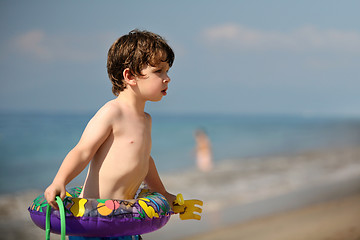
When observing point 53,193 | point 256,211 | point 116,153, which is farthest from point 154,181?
point 256,211

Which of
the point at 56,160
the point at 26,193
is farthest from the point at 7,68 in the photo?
the point at 26,193

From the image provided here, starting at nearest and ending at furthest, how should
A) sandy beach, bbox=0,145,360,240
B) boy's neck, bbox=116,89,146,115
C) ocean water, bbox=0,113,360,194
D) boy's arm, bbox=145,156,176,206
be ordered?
boy's neck, bbox=116,89,146,115 < boy's arm, bbox=145,156,176,206 < sandy beach, bbox=0,145,360,240 < ocean water, bbox=0,113,360,194

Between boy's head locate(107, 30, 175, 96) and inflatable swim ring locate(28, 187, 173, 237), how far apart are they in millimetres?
576

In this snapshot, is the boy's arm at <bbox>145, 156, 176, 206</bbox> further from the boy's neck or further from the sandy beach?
the sandy beach

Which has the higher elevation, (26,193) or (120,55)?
(26,193)

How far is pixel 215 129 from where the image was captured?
34.3 m

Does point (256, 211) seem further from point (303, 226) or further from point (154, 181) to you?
point (154, 181)

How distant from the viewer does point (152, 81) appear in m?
2.49

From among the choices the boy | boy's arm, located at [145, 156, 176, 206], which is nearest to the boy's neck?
the boy

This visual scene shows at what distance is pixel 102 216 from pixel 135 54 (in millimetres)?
755

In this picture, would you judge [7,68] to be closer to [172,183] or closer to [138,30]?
[172,183]

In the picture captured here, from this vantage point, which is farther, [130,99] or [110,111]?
[130,99]

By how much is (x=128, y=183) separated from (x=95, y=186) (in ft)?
0.51

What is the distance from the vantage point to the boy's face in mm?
2486
